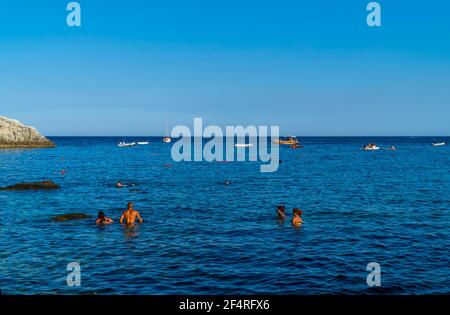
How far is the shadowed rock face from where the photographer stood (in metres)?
164

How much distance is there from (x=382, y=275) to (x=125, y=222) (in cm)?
2006

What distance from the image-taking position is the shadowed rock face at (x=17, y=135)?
164 m

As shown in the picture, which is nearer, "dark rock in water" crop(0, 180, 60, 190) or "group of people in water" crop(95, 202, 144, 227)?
"group of people in water" crop(95, 202, 144, 227)

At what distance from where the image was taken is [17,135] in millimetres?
170750

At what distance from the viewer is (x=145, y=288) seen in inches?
762

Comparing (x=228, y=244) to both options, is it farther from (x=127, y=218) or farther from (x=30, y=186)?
(x=30, y=186)

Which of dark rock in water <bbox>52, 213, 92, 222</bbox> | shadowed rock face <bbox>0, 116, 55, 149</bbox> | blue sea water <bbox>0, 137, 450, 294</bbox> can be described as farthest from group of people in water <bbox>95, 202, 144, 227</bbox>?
shadowed rock face <bbox>0, 116, 55, 149</bbox>

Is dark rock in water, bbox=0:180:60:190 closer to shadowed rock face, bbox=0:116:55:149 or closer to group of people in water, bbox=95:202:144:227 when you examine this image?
group of people in water, bbox=95:202:144:227

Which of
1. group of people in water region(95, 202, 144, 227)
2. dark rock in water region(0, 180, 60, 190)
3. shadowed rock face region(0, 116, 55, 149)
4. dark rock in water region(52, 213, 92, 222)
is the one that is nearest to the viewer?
group of people in water region(95, 202, 144, 227)

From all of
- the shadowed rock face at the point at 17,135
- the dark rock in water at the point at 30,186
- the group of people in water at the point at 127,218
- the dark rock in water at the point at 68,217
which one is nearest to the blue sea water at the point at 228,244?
the group of people in water at the point at 127,218

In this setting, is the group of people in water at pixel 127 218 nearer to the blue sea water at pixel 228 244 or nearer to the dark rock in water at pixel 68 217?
the blue sea water at pixel 228 244
